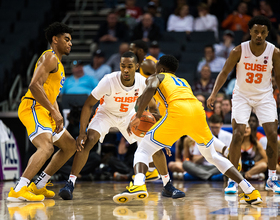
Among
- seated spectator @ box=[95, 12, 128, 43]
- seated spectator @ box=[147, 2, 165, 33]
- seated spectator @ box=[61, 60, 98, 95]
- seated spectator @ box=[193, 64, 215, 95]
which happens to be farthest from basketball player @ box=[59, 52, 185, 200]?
seated spectator @ box=[147, 2, 165, 33]

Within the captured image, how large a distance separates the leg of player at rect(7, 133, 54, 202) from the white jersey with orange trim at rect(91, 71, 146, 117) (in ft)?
2.64

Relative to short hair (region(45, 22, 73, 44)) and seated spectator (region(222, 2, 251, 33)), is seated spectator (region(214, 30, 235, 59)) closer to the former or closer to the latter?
seated spectator (region(222, 2, 251, 33))

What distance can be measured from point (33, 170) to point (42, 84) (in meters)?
0.91

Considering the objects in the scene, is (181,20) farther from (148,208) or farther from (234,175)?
(148,208)

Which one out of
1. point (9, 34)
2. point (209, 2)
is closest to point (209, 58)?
point (209, 2)

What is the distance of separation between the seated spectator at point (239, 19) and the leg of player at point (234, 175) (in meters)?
6.65

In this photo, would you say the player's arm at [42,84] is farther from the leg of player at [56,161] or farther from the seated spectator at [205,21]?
the seated spectator at [205,21]

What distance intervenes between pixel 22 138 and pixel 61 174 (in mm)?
958

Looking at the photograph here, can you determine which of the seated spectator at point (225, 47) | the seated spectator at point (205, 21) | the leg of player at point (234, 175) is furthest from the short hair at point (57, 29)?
the seated spectator at point (205, 21)

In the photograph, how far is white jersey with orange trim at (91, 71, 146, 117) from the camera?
4715 mm

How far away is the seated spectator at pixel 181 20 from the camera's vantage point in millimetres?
10094

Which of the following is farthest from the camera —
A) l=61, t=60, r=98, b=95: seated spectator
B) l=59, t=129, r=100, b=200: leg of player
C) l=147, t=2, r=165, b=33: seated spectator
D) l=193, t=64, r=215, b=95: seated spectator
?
l=147, t=2, r=165, b=33: seated spectator

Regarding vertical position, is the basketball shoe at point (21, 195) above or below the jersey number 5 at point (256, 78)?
below

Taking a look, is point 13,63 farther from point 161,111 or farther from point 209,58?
point 161,111
